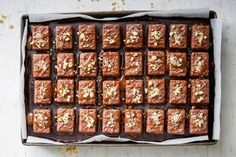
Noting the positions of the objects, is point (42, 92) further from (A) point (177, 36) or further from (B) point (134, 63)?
(A) point (177, 36)

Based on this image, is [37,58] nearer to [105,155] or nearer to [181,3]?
[105,155]

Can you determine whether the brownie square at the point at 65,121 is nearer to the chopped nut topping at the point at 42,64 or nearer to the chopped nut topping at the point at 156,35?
the chopped nut topping at the point at 42,64

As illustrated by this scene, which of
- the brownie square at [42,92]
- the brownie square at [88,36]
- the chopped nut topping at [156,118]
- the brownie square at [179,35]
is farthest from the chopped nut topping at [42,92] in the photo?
the brownie square at [179,35]

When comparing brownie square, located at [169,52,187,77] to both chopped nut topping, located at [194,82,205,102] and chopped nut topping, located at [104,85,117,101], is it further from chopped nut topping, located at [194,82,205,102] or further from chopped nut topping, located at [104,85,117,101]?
chopped nut topping, located at [104,85,117,101]

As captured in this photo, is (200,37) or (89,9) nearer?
(200,37)

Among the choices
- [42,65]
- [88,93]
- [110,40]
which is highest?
[110,40]

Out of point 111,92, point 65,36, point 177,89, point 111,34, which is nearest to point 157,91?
point 177,89
